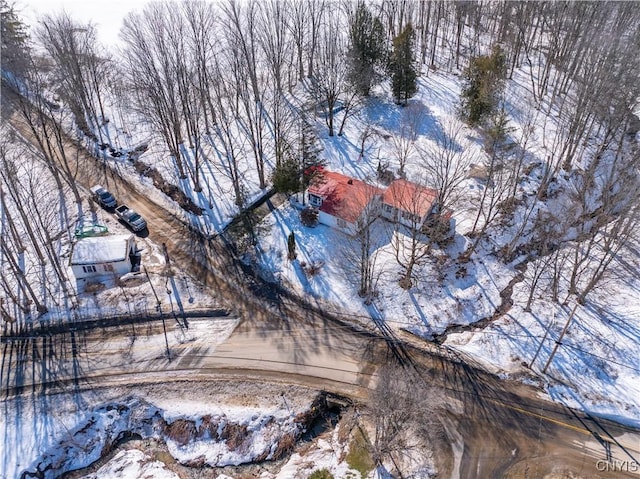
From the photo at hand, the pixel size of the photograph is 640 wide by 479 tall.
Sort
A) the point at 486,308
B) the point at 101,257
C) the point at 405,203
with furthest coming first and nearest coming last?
the point at 405,203
the point at 101,257
the point at 486,308

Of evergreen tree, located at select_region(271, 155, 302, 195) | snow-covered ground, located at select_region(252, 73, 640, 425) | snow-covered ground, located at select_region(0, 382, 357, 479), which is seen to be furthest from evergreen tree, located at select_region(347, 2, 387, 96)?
snow-covered ground, located at select_region(0, 382, 357, 479)

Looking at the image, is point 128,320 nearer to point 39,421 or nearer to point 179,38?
point 39,421

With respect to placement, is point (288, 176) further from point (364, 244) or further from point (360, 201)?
point (364, 244)

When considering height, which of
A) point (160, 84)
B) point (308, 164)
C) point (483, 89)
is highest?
point (160, 84)

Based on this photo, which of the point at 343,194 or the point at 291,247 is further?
the point at 343,194

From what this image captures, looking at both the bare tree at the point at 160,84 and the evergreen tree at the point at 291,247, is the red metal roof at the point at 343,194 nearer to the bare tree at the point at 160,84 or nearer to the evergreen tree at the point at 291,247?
the evergreen tree at the point at 291,247

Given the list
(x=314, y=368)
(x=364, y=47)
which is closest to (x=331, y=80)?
(x=364, y=47)

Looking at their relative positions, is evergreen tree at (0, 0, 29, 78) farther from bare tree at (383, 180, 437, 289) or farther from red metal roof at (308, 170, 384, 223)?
bare tree at (383, 180, 437, 289)
